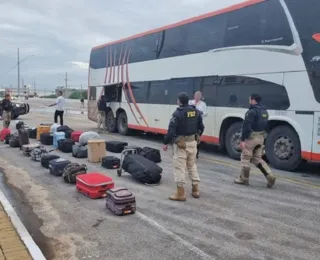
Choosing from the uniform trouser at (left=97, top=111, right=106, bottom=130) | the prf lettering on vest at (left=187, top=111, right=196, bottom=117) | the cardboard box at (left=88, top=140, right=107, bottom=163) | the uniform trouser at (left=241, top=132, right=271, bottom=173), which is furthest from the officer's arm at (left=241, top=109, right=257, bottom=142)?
the uniform trouser at (left=97, top=111, right=106, bottom=130)

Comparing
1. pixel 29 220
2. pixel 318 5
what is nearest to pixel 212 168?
pixel 318 5

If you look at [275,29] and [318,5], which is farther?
[275,29]

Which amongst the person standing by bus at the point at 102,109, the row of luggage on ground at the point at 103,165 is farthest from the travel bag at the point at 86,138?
the person standing by bus at the point at 102,109

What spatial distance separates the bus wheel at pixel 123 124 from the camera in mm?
15258

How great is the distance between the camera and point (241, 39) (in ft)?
30.5

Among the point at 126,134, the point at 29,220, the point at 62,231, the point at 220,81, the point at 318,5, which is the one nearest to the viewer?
the point at 62,231

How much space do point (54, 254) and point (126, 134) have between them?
1159 centimetres

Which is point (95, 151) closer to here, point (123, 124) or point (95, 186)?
point (95, 186)

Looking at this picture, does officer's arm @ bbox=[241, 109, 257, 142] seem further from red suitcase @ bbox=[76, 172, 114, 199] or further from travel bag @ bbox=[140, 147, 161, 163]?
travel bag @ bbox=[140, 147, 161, 163]

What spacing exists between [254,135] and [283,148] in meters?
1.99

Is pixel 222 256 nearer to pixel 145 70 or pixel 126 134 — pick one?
pixel 145 70

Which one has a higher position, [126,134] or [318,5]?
[318,5]

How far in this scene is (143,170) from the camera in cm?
695

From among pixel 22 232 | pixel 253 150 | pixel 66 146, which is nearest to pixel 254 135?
pixel 253 150
